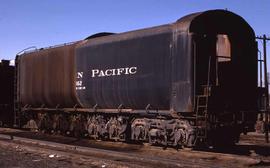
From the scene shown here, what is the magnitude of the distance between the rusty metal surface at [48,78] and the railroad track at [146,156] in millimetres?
3300

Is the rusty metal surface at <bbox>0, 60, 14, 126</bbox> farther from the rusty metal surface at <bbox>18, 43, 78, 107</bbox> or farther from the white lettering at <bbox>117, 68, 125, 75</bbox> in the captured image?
the white lettering at <bbox>117, 68, 125, 75</bbox>

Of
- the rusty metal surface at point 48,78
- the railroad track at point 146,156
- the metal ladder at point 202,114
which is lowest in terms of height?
the railroad track at point 146,156

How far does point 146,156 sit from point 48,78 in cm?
971

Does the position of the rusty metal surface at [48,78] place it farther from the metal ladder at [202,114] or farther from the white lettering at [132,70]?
the metal ladder at [202,114]

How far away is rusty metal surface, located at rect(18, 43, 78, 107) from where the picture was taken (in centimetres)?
1963

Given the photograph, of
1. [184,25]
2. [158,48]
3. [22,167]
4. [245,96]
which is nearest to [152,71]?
[158,48]

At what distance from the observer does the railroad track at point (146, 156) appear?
11328mm

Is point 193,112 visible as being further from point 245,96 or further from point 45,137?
point 45,137

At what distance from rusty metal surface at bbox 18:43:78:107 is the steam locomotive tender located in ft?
2.29

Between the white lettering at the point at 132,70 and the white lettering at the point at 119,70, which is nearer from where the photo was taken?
the white lettering at the point at 132,70

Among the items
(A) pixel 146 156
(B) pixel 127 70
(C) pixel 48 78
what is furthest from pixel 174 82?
(C) pixel 48 78

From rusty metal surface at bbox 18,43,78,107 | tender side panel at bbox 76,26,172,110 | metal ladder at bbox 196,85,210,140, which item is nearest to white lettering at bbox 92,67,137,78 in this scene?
tender side panel at bbox 76,26,172,110

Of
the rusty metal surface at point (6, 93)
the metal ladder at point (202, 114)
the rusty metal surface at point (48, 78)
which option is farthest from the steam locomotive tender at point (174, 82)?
the rusty metal surface at point (6, 93)

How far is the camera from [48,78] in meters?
21.1
